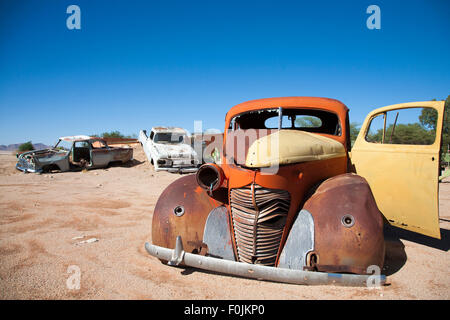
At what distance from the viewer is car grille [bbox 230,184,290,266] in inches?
90.9

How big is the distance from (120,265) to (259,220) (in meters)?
1.60

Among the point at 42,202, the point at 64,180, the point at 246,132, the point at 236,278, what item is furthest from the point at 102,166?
the point at 236,278

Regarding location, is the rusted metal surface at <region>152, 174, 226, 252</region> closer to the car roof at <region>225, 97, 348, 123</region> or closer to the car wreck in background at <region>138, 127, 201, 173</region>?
the car roof at <region>225, 97, 348, 123</region>

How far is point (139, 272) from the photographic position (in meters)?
2.68

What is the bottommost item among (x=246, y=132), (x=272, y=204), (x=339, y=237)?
(x=339, y=237)

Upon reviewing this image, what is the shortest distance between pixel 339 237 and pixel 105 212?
429cm

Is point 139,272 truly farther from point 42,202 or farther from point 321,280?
point 42,202

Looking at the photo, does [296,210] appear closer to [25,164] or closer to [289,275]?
[289,275]

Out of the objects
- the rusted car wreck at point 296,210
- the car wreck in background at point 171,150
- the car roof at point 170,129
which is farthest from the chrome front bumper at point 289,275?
the car roof at point 170,129

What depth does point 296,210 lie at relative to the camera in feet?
8.29

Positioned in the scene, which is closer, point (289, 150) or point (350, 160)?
point (289, 150)

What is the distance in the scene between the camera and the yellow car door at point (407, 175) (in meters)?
2.88

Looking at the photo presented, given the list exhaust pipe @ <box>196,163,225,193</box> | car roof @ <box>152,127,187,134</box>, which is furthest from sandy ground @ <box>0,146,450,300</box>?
car roof @ <box>152,127,187,134</box>

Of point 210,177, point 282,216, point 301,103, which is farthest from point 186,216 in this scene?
point 301,103
